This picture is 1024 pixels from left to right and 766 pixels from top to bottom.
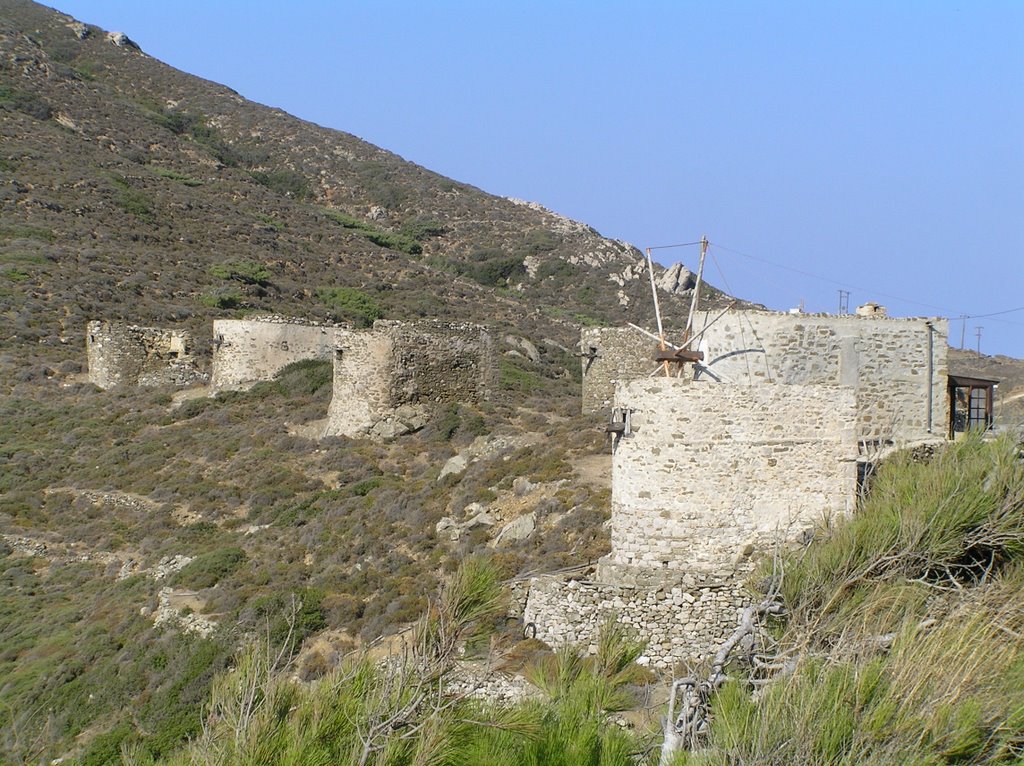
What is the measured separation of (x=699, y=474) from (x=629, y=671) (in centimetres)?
331

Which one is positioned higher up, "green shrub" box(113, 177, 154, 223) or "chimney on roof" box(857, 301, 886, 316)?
"green shrub" box(113, 177, 154, 223)

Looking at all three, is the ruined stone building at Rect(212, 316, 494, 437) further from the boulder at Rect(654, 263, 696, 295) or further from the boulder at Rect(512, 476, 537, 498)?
the boulder at Rect(654, 263, 696, 295)

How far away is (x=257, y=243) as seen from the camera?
57.2 metres

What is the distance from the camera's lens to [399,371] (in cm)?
2353

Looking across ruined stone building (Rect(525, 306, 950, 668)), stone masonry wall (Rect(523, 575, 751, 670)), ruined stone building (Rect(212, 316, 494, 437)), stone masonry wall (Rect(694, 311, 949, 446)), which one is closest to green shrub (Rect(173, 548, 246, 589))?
ruined stone building (Rect(212, 316, 494, 437))

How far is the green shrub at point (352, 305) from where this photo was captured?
46219 millimetres

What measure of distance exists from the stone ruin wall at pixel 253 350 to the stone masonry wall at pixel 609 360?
373 inches

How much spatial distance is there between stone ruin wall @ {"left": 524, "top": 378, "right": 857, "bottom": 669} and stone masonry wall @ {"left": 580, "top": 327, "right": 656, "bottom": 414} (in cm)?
1228

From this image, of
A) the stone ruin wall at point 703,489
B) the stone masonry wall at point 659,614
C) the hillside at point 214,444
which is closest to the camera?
the stone masonry wall at point 659,614

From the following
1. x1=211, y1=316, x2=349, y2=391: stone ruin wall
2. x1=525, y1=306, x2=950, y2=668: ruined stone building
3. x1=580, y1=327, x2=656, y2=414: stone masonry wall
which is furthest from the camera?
x1=211, y1=316, x2=349, y2=391: stone ruin wall

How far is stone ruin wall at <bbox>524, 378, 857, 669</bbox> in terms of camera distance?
461 inches

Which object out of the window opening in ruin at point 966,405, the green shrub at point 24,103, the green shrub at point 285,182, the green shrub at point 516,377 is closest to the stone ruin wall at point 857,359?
the window opening in ruin at point 966,405

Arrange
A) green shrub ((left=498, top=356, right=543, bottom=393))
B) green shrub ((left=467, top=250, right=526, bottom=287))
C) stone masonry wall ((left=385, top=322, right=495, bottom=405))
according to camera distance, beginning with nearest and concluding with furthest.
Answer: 1. stone masonry wall ((left=385, top=322, right=495, bottom=405))
2. green shrub ((left=498, top=356, right=543, bottom=393))
3. green shrub ((left=467, top=250, right=526, bottom=287))

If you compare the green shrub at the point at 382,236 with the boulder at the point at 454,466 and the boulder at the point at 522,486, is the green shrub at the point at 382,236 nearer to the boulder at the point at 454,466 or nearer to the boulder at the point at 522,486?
the boulder at the point at 454,466
